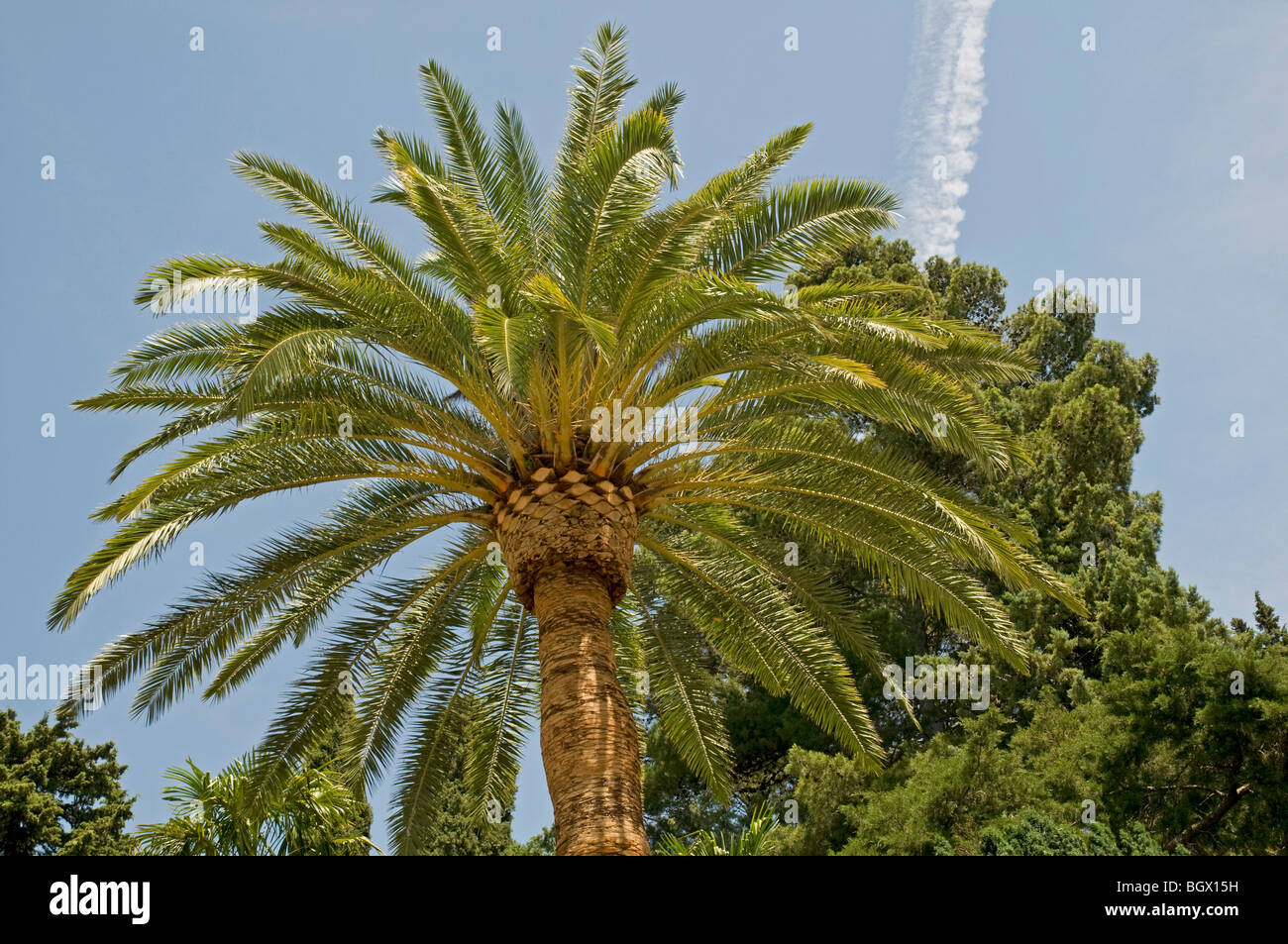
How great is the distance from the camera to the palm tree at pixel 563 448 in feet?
30.1

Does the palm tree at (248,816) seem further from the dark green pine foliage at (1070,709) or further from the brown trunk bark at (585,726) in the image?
the dark green pine foliage at (1070,709)

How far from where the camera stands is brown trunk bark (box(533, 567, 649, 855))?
27.3ft

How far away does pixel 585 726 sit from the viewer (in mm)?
8742

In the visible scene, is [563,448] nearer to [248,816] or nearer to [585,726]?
[585,726]

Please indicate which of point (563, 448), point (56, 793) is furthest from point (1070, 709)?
point (56, 793)

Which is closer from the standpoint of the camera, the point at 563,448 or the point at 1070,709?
the point at 563,448

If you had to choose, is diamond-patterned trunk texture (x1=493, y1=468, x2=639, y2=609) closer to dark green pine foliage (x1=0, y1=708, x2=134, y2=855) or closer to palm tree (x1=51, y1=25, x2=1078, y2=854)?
palm tree (x1=51, y1=25, x2=1078, y2=854)

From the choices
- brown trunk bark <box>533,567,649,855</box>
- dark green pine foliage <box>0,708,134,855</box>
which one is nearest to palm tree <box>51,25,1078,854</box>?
brown trunk bark <box>533,567,649,855</box>

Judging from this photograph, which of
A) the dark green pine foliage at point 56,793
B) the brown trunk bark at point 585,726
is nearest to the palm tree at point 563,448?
the brown trunk bark at point 585,726

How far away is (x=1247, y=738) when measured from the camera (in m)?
16.8

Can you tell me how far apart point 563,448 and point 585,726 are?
7.68 feet

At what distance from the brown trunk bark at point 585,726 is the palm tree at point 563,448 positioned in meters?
0.02
